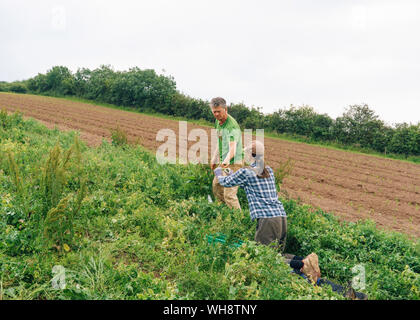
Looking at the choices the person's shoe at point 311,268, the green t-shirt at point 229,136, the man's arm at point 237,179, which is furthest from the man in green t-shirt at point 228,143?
the person's shoe at point 311,268

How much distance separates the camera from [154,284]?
3.03m

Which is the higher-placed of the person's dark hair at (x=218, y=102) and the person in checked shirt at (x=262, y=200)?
the person's dark hair at (x=218, y=102)

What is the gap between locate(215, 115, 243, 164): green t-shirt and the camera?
5129mm

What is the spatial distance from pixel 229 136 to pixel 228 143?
0.12 meters

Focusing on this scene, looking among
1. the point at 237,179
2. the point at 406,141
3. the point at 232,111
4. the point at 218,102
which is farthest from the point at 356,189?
the point at 232,111

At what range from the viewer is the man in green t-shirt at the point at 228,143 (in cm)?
507

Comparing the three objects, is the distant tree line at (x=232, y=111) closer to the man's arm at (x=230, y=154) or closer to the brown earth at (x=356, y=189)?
the brown earth at (x=356, y=189)

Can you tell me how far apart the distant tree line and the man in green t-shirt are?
21.3 metres

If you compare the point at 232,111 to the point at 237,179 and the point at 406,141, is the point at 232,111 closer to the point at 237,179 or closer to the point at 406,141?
the point at 406,141

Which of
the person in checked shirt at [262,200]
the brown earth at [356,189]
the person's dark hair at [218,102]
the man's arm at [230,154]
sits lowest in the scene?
the brown earth at [356,189]

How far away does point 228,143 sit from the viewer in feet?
17.0
